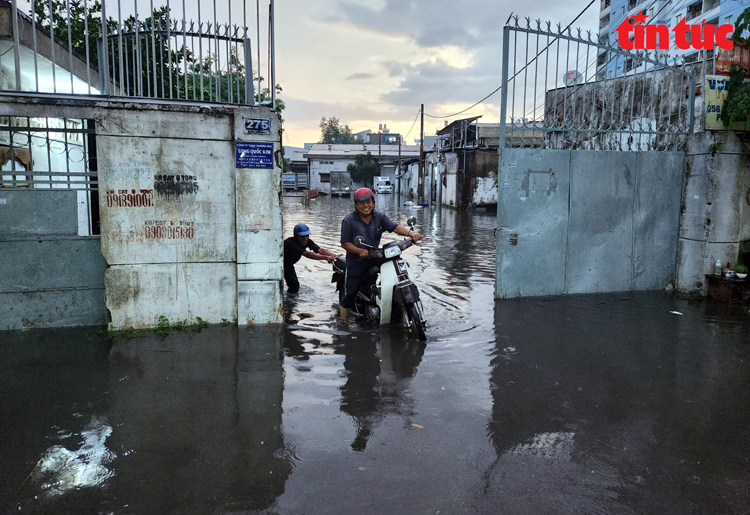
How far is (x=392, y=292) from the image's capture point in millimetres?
5965

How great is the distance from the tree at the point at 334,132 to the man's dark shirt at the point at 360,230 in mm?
93099

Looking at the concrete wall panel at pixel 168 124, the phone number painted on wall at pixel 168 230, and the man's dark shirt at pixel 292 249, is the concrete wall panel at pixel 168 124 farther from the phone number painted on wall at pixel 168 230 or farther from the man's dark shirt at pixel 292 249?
the man's dark shirt at pixel 292 249

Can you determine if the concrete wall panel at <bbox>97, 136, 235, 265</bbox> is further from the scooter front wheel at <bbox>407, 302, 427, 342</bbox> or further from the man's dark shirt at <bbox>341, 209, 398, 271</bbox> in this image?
the scooter front wheel at <bbox>407, 302, 427, 342</bbox>

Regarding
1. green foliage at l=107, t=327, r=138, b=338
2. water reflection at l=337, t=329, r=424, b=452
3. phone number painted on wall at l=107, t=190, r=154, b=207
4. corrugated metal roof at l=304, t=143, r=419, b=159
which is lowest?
water reflection at l=337, t=329, r=424, b=452

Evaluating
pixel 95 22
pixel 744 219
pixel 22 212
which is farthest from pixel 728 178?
pixel 95 22

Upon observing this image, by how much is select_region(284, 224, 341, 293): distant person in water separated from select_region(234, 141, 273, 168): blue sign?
171cm

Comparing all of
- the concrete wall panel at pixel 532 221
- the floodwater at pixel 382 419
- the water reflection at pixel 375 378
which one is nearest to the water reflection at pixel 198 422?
the floodwater at pixel 382 419

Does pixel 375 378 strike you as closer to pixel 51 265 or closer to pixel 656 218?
pixel 51 265

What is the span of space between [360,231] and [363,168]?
50.2 meters

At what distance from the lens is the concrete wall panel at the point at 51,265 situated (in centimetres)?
557

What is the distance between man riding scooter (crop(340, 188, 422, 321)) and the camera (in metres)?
6.12

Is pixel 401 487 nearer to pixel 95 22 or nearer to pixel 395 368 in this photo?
pixel 395 368

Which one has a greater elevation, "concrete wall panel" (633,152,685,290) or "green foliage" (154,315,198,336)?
"concrete wall panel" (633,152,685,290)

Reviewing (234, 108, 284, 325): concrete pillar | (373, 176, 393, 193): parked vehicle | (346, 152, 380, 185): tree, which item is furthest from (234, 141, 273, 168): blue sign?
(346, 152, 380, 185): tree
